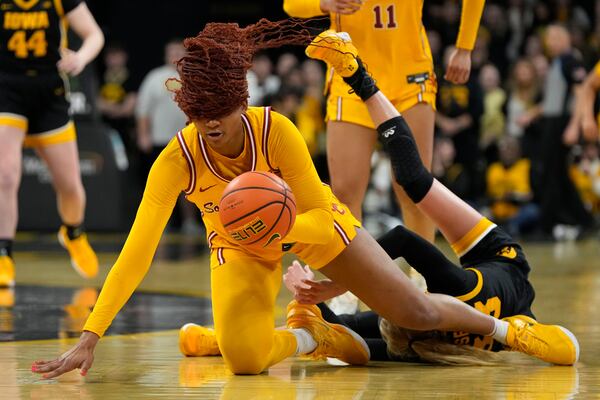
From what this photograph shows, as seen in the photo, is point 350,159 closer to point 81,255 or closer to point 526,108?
point 81,255

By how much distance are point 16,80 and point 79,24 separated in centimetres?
57

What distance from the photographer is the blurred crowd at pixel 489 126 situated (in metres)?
12.9

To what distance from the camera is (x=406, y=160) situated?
5090 mm

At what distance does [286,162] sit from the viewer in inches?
173

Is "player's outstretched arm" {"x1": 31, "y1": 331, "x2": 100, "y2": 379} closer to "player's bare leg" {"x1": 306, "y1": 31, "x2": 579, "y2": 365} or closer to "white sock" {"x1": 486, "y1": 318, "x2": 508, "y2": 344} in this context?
"player's bare leg" {"x1": 306, "y1": 31, "x2": 579, "y2": 365}

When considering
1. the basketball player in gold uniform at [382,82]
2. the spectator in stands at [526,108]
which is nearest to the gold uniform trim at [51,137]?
the basketball player in gold uniform at [382,82]

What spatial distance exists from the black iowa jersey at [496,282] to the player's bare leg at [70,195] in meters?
3.50

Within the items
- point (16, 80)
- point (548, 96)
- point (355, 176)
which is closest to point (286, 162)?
point (355, 176)

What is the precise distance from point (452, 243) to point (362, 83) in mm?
815

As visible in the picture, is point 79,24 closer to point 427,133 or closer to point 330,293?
point 427,133

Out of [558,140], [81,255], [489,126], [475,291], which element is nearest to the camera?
[475,291]

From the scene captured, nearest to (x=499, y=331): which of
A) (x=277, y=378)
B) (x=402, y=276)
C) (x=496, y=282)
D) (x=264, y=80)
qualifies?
(x=496, y=282)

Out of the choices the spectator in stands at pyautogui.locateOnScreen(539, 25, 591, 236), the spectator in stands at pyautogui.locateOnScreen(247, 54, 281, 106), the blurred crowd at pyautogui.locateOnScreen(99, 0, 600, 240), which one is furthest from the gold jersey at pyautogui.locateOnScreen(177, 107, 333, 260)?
the spectator in stands at pyautogui.locateOnScreen(247, 54, 281, 106)

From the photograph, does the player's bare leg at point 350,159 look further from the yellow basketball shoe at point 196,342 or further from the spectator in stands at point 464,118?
the spectator in stands at point 464,118
